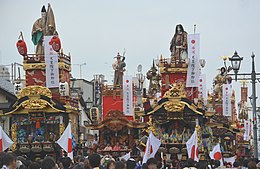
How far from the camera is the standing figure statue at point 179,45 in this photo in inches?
1644

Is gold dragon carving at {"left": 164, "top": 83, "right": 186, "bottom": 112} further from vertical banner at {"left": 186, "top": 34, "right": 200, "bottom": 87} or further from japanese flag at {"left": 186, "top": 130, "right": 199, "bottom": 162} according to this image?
japanese flag at {"left": 186, "top": 130, "right": 199, "bottom": 162}

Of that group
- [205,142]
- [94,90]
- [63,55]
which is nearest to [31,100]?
[63,55]

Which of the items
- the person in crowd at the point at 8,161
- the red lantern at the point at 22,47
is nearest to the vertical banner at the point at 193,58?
the red lantern at the point at 22,47

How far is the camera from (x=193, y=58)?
3516 cm

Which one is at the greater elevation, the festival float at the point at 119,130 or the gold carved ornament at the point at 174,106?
the gold carved ornament at the point at 174,106

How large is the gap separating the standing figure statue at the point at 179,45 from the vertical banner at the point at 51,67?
8526mm

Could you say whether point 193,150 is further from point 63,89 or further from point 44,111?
point 63,89

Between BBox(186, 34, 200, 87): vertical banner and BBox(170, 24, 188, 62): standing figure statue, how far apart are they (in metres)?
6.01

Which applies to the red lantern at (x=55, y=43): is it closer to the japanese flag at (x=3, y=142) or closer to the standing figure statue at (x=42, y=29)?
the standing figure statue at (x=42, y=29)

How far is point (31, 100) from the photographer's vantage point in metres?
37.5

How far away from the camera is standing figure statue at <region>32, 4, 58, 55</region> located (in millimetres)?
41062

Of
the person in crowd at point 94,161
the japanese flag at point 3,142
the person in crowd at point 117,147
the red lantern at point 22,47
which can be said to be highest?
the red lantern at point 22,47

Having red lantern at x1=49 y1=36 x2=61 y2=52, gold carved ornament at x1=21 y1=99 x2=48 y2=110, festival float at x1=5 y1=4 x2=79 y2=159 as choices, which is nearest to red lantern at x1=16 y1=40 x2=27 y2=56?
festival float at x1=5 y1=4 x2=79 y2=159

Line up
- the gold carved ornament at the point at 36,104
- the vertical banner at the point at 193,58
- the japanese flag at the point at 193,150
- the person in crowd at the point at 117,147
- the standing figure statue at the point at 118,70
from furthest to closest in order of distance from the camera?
the standing figure statue at the point at 118,70
the person in crowd at the point at 117,147
the gold carved ornament at the point at 36,104
the vertical banner at the point at 193,58
the japanese flag at the point at 193,150
